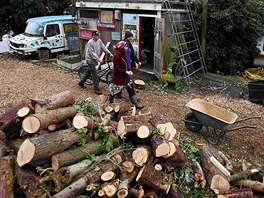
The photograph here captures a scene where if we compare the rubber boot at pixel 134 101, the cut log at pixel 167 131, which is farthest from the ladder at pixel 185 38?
the cut log at pixel 167 131

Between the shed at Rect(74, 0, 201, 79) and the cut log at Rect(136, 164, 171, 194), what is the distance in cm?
627

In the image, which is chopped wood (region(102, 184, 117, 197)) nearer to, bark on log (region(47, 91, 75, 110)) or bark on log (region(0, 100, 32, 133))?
bark on log (region(47, 91, 75, 110))

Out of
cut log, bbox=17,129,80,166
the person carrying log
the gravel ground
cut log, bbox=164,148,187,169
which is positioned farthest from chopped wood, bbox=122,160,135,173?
the person carrying log

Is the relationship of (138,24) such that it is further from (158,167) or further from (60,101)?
(158,167)

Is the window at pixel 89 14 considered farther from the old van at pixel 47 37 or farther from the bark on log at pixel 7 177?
the bark on log at pixel 7 177

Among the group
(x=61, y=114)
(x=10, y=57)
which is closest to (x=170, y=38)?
(x=61, y=114)

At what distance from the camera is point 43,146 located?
14.4ft

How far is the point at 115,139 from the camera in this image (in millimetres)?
5129

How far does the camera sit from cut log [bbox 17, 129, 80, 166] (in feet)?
14.0

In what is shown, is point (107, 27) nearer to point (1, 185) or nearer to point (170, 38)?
point (170, 38)

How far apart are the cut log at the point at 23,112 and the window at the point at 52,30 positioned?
1008cm

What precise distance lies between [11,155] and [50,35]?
426 inches

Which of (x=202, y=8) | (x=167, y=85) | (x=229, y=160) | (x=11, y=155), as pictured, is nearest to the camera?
(x=11, y=155)

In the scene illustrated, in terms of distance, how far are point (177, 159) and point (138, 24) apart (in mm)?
7736
